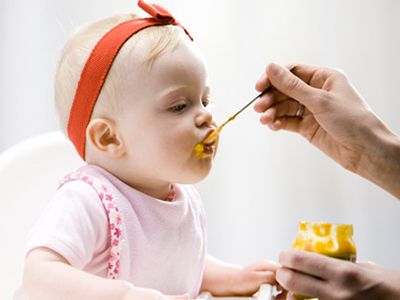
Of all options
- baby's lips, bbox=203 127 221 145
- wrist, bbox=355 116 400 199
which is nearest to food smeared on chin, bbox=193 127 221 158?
baby's lips, bbox=203 127 221 145

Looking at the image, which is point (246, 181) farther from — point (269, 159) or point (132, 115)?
point (132, 115)

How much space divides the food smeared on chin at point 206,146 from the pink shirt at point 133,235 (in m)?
0.12

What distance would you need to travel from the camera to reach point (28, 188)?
129 cm

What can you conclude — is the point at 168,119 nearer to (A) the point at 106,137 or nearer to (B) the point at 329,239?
(A) the point at 106,137

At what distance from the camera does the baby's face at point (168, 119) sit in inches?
38.1

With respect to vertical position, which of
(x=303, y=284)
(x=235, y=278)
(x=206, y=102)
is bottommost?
(x=235, y=278)

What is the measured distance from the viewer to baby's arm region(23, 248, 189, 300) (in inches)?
30.5

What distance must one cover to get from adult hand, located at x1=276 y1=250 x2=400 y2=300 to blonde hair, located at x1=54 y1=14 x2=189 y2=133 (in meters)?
0.40

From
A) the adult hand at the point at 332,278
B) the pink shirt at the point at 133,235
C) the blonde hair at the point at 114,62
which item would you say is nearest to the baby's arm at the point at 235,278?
the pink shirt at the point at 133,235

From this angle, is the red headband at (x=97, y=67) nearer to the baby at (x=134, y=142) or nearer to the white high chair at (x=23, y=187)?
the baby at (x=134, y=142)

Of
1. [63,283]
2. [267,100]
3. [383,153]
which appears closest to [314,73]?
[267,100]

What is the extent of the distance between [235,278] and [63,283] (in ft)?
1.41

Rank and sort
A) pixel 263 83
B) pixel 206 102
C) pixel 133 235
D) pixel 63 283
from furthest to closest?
1. pixel 263 83
2. pixel 206 102
3. pixel 133 235
4. pixel 63 283

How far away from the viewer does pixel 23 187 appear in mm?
1289
